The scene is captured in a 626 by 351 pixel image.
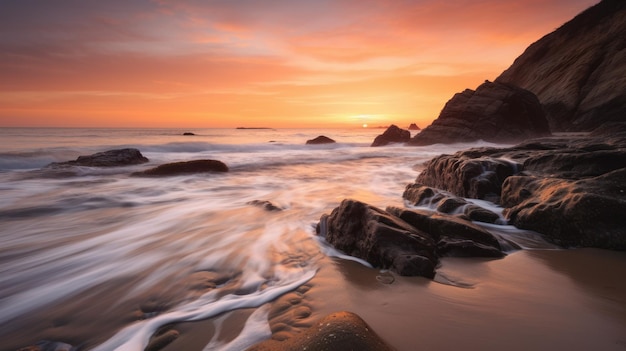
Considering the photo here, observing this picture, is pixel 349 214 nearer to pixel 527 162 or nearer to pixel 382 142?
pixel 527 162

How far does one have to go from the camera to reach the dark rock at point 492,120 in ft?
84.8

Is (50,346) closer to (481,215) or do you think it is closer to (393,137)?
(481,215)

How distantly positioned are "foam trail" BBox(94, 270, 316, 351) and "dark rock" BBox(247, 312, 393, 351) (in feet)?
2.95

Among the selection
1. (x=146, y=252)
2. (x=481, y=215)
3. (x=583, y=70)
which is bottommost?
(x=146, y=252)

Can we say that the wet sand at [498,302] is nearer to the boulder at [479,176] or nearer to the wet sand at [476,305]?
the wet sand at [476,305]

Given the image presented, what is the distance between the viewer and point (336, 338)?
6.00ft

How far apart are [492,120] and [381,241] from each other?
27160 mm

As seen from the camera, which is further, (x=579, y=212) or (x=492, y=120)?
(x=492, y=120)

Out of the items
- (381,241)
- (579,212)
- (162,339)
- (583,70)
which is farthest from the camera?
(583,70)

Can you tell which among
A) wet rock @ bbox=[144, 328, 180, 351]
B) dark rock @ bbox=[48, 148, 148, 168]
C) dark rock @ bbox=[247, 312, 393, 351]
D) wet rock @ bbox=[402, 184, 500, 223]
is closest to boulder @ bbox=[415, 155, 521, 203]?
wet rock @ bbox=[402, 184, 500, 223]

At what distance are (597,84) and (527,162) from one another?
2877 cm

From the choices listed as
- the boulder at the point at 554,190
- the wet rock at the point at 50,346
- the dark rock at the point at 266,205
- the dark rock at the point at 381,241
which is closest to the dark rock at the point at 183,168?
the dark rock at the point at 266,205

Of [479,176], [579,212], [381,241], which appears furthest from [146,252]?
[479,176]

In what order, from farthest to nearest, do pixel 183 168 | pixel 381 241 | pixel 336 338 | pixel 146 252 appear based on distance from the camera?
pixel 183 168 → pixel 146 252 → pixel 381 241 → pixel 336 338
